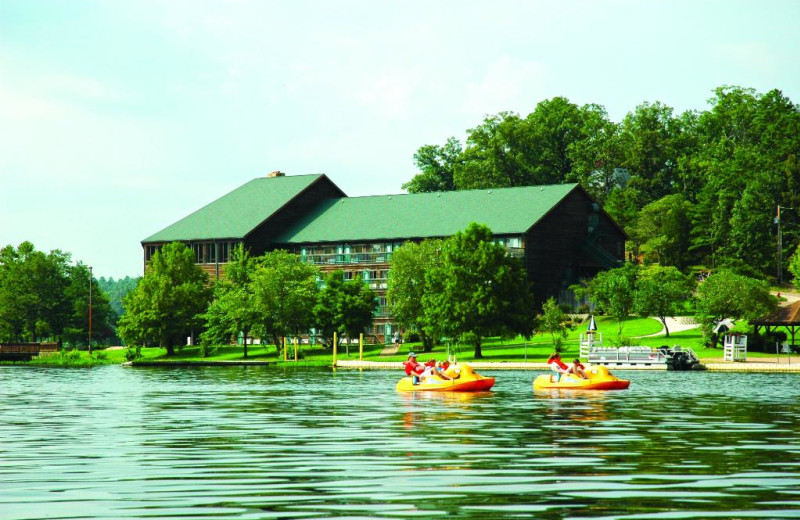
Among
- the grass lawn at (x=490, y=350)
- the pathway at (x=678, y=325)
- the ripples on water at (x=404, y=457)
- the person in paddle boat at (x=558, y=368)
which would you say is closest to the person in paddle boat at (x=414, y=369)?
the ripples on water at (x=404, y=457)

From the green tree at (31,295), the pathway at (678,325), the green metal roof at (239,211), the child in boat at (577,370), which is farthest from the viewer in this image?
the green tree at (31,295)

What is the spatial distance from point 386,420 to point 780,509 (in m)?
18.0

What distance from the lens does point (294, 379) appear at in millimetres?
63000

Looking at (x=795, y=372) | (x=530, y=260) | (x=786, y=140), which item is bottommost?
(x=795, y=372)

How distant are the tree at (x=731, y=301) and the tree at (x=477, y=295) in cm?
1267

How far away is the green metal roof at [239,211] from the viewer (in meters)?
122

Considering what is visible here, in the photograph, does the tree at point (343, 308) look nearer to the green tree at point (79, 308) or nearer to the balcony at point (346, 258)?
the balcony at point (346, 258)

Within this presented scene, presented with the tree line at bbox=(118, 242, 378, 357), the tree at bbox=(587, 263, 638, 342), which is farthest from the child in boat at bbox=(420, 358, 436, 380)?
the tree line at bbox=(118, 242, 378, 357)

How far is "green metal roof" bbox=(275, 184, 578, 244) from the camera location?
11081 centimetres

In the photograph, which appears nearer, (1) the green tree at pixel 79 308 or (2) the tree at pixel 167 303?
(2) the tree at pixel 167 303

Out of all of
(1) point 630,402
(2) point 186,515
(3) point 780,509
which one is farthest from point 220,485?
(1) point 630,402

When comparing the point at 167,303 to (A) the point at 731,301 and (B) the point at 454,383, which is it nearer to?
(A) the point at 731,301

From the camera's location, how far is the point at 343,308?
330ft

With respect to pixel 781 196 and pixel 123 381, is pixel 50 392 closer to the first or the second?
pixel 123 381
